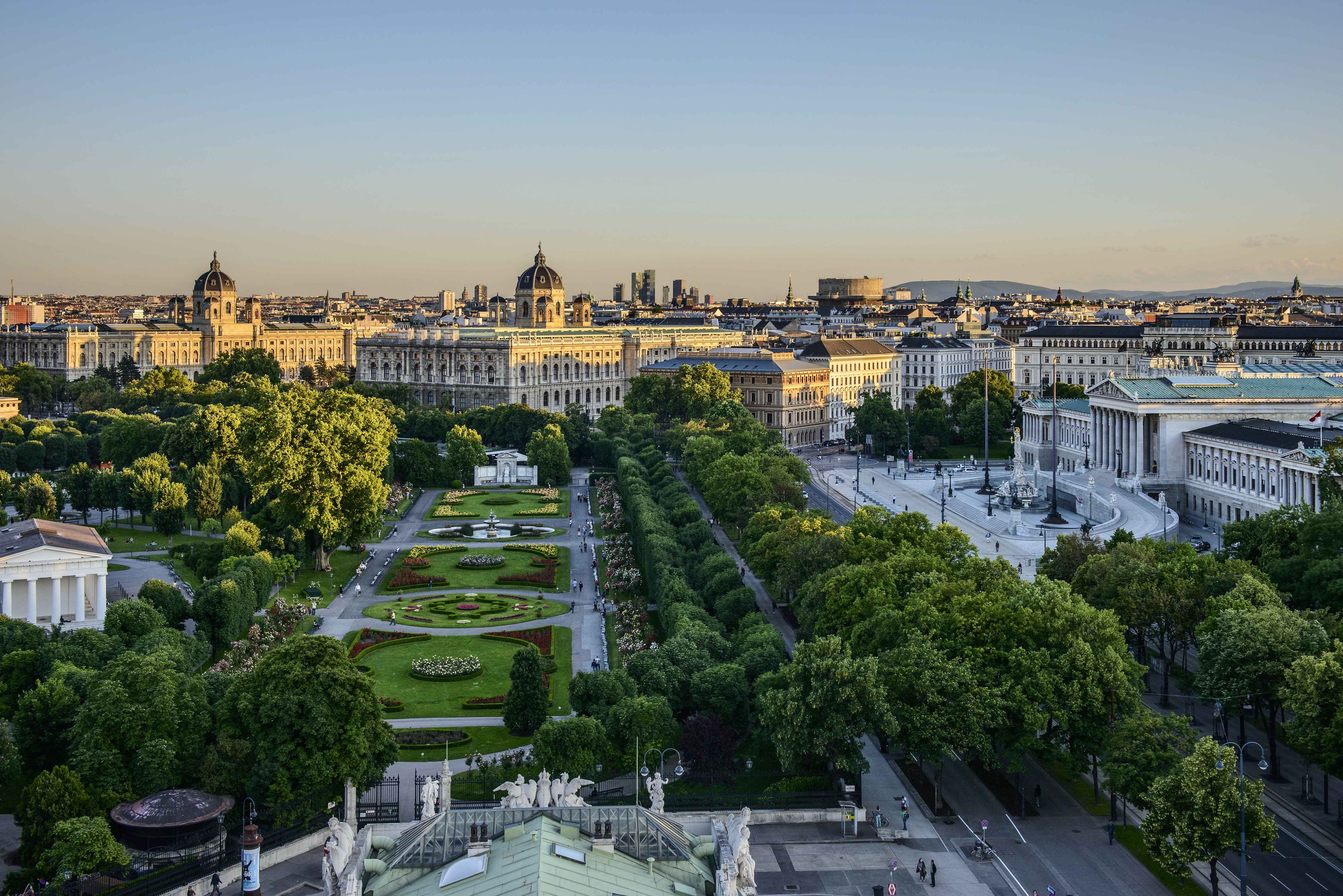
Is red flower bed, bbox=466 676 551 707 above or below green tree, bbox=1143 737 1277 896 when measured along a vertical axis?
below

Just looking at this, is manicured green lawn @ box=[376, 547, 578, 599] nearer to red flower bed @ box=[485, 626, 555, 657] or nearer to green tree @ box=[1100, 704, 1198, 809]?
red flower bed @ box=[485, 626, 555, 657]

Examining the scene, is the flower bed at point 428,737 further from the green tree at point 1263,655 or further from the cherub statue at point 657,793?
the green tree at point 1263,655

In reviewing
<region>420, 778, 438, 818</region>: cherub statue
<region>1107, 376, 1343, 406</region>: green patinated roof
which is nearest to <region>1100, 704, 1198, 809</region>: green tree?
<region>420, 778, 438, 818</region>: cherub statue

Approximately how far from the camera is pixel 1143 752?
139ft

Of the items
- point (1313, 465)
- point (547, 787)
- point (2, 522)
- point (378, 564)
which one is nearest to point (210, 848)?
point (547, 787)

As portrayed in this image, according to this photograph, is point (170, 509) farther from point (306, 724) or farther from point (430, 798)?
point (430, 798)

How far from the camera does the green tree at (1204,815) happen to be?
37.2 meters

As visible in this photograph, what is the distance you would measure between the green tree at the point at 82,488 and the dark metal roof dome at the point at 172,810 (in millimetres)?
68548

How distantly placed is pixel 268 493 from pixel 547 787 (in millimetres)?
72655

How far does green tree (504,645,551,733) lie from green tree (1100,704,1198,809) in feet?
66.8

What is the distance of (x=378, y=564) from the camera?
9050 centimetres

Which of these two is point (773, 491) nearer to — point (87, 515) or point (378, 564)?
point (378, 564)

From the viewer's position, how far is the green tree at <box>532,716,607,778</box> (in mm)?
45438

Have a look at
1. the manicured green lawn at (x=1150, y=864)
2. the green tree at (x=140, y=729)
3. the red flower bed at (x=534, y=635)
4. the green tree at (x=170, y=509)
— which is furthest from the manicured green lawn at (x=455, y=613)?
the manicured green lawn at (x=1150, y=864)
